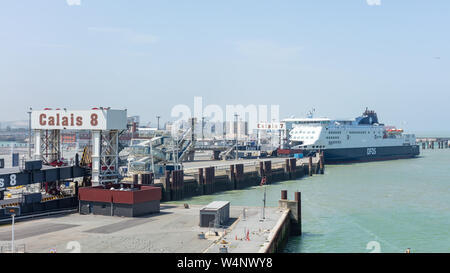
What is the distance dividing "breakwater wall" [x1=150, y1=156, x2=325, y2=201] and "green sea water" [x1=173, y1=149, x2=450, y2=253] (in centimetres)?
175

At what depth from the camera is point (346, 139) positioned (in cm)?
11244

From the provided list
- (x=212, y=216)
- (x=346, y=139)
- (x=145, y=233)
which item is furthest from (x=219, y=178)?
(x=346, y=139)

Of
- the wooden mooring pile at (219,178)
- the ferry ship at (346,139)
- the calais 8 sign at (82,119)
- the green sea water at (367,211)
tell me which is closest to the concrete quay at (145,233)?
the green sea water at (367,211)

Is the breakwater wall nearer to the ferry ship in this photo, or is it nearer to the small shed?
the small shed

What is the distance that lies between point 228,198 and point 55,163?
834 inches

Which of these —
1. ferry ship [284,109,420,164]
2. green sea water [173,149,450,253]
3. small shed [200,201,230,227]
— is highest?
ferry ship [284,109,420,164]

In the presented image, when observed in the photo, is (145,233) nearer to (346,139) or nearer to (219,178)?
(219,178)

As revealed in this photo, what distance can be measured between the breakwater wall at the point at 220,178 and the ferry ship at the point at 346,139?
24.9m

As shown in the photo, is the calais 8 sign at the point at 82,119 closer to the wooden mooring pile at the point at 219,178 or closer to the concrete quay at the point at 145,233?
the concrete quay at the point at 145,233

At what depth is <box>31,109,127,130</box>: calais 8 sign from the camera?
36156 millimetres

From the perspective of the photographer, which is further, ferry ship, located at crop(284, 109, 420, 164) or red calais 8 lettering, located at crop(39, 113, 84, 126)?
ferry ship, located at crop(284, 109, 420, 164)

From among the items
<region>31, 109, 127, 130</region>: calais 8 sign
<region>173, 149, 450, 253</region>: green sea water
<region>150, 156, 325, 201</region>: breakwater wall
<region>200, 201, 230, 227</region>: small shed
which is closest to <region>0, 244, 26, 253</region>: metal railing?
<region>200, 201, 230, 227</region>: small shed

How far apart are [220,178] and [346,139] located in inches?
2396
